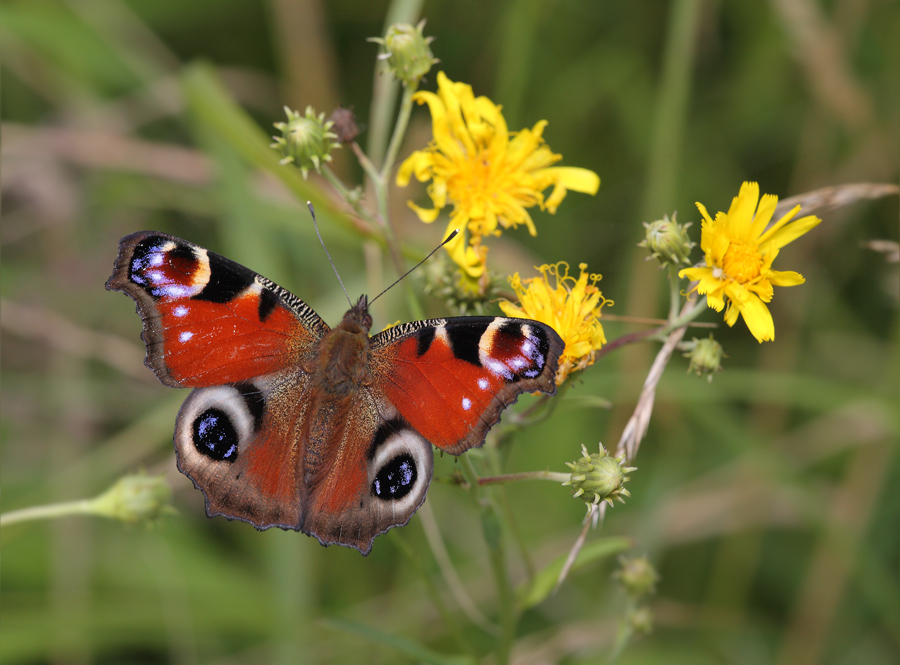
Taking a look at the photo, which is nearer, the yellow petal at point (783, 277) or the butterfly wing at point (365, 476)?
the butterfly wing at point (365, 476)

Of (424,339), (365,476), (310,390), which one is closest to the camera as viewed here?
(365,476)

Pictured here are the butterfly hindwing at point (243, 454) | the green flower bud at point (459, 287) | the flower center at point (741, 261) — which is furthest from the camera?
the green flower bud at point (459, 287)

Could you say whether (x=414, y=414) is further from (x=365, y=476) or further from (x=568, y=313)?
(x=568, y=313)

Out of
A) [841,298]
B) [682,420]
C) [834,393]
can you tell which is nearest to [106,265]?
[682,420]

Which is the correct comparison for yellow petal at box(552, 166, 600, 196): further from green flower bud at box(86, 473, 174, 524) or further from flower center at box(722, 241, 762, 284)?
green flower bud at box(86, 473, 174, 524)

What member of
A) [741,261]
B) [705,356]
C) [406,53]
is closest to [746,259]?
[741,261]

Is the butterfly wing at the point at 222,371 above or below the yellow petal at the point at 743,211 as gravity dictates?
below

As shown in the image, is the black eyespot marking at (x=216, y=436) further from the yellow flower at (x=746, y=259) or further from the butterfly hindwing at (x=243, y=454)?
the yellow flower at (x=746, y=259)

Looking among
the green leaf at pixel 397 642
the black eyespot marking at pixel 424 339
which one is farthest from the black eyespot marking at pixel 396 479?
the green leaf at pixel 397 642
